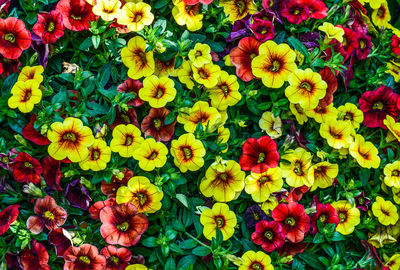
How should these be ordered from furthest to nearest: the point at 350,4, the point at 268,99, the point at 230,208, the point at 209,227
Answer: the point at 350,4 → the point at 268,99 → the point at 230,208 → the point at 209,227

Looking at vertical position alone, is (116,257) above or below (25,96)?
below

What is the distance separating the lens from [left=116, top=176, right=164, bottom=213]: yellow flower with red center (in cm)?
201

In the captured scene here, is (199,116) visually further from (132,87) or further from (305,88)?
(305,88)

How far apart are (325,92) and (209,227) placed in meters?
0.87

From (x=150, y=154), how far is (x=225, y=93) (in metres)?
0.50

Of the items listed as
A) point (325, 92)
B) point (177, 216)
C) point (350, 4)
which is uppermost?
point (350, 4)

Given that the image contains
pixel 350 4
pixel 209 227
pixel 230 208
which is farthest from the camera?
pixel 350 4

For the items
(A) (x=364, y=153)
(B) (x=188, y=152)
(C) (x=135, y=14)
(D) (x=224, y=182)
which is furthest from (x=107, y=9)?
(A) (x=364, y=153)

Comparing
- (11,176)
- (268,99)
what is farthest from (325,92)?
(11,176)

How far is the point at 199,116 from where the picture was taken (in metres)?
2.17

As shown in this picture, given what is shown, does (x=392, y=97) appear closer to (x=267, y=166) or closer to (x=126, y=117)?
(x=267, y=166)

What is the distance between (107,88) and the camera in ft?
7.30

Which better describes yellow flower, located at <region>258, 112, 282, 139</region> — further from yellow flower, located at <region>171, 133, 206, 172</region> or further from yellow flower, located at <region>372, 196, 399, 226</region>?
yellow flower, located at <region>372, 196, 399, 226</region>

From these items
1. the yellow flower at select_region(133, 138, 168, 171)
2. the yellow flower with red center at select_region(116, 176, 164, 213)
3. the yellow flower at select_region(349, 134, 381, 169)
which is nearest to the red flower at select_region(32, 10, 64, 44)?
the yellow flower at select_region(133, 138, 168, 171)
